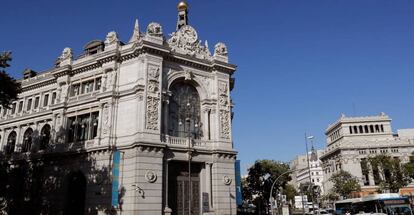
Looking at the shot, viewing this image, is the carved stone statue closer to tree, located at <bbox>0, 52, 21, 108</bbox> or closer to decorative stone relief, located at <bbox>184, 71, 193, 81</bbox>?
decorative stone relief, located at <bbox>184, 71, 193, 81</bbox>

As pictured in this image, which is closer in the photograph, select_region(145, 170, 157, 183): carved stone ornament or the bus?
select_region(145, 170, 157, 183): carved stone ornament

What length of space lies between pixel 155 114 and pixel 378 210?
80.3ft

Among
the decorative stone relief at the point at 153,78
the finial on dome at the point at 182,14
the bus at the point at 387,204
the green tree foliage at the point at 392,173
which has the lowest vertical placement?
the bus at the point at 387,204

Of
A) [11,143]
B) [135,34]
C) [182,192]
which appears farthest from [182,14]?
[11,143]

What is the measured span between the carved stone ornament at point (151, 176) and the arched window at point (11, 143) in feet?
74.1

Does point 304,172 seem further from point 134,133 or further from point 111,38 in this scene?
point 134,133

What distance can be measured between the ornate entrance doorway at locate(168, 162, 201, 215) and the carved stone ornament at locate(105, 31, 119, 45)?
13.7 metres

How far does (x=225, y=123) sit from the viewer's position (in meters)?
36.4

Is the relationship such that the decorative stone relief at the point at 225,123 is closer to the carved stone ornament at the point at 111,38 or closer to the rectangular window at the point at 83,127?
the rectangular window at the point at 83,127

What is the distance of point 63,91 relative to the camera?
37969 millimetres

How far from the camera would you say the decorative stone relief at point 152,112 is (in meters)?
31.1

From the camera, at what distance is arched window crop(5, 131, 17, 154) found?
42.9 m

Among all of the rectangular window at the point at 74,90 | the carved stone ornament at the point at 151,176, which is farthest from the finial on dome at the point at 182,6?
the carved stone ornament at the point at 151,176

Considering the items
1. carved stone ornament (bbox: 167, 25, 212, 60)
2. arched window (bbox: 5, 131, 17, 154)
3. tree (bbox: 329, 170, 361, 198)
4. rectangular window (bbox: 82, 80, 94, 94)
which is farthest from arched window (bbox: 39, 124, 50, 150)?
tree (bbox: 329, 170, 361, 198)
